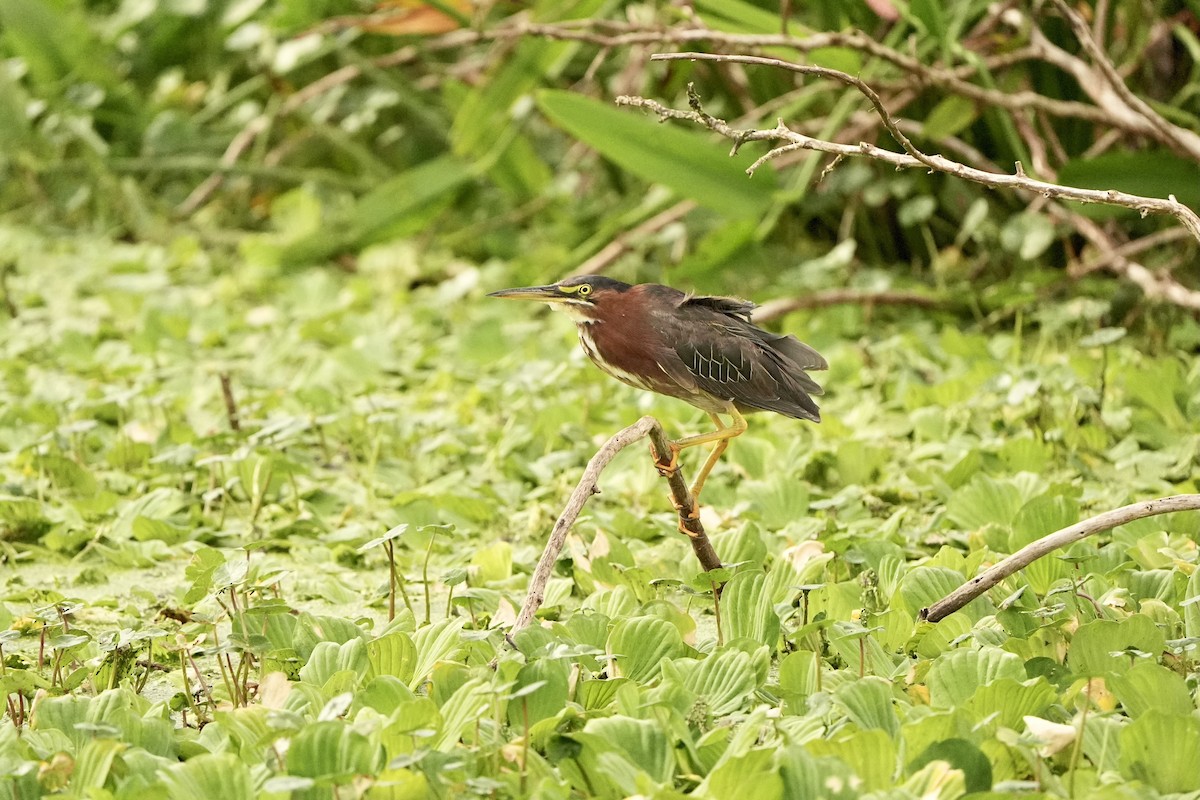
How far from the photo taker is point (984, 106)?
3674mm

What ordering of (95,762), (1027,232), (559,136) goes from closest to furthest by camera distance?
(95,762) → (1027,232) → (559,136)

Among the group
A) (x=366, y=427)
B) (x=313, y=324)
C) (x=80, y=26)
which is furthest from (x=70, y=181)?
(x=366, y=427)

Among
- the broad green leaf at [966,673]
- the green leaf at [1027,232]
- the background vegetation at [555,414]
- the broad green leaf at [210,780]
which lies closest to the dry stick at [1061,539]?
the background vegetation at [555,414]

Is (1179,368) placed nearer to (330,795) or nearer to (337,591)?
(337,591)

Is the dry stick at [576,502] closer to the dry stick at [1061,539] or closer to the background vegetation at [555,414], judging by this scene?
the background vegetation at [555,414]

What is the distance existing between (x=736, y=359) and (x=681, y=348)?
0.11 meters

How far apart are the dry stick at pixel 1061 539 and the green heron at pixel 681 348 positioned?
39 cm

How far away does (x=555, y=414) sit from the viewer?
3.14m

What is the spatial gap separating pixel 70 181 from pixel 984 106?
3312 mm

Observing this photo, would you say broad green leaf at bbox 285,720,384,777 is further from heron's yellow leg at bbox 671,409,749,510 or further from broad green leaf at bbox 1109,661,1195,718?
broad green leaf at bbox 1109,661,1195,718

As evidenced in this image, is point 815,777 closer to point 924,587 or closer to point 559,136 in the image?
point 924,587

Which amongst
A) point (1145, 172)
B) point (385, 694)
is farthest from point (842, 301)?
point (385, 694)

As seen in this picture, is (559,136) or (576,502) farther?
(559,136)

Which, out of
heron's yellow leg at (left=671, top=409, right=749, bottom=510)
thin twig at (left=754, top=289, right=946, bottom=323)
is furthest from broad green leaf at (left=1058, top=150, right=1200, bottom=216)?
heron's yellow leg at (left=671, top=409, right=749, bottom=510)
